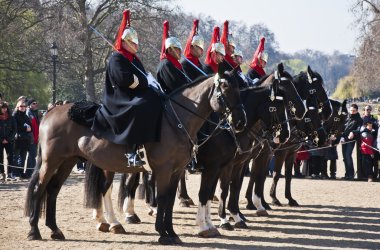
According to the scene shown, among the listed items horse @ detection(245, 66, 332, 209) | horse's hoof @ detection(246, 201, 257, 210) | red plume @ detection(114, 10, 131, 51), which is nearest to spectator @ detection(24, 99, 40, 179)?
horse's hoof @ detection(246, 201, 257, 210)

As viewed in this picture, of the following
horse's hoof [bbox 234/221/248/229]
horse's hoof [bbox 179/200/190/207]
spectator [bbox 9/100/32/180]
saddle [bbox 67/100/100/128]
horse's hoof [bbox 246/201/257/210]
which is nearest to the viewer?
saddle [bbox 67/100/100/128]

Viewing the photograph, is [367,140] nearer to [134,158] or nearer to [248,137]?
[248,137]

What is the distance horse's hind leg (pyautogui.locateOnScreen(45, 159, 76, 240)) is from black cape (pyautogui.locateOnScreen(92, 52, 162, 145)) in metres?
1.00

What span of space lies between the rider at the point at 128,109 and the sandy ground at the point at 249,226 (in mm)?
1399

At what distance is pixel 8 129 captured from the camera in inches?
723

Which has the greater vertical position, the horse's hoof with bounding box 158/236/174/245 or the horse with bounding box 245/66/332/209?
the horse with bounding box 245/66/332/209

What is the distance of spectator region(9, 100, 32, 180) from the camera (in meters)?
18.6

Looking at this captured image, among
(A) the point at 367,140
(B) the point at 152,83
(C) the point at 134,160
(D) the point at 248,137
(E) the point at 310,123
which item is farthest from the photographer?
(A) the point at 367,140

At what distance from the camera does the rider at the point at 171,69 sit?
11.0 metres

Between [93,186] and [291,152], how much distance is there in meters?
5.25

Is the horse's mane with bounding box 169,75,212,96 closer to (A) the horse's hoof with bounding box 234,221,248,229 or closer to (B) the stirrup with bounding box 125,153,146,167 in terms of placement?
(B) the stirrup with bounding box 125,153,146,167

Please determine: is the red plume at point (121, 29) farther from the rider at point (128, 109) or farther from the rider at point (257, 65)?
the rider at point (257, 65)

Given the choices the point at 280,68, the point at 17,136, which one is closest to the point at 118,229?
the point at 280,68

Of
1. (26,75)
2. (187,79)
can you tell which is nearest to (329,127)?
(187,79)
